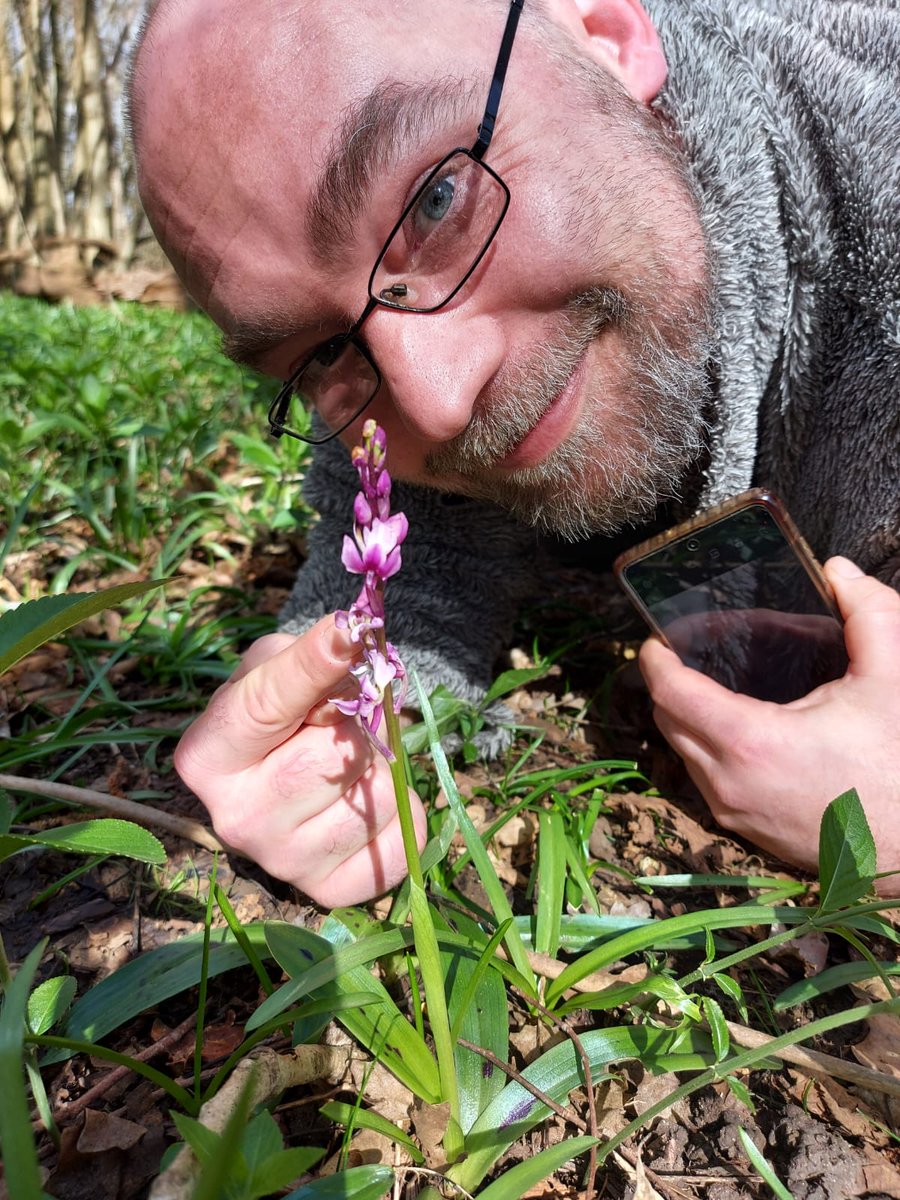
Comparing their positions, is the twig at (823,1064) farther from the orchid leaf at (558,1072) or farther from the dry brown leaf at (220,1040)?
the dry brown leaf at (220,1040)

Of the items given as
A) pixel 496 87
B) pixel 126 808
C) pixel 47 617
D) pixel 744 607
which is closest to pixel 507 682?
pixel 744 607

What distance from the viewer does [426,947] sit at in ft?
3.37

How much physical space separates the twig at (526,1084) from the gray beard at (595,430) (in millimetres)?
1224

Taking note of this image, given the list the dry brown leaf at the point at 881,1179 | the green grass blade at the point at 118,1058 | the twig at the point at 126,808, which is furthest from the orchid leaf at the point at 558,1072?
the twig at the point at 126,808

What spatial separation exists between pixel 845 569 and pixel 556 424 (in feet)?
2.49

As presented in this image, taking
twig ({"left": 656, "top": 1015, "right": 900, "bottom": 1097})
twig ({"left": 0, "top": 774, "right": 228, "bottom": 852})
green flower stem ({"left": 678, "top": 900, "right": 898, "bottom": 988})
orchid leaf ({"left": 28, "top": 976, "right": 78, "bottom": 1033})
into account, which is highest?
green flower stem ({"left": 678, "top": 900, "right": 898, "bottom": 988})

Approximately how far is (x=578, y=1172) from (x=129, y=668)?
6.26 ft

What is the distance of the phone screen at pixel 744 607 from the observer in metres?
1.83

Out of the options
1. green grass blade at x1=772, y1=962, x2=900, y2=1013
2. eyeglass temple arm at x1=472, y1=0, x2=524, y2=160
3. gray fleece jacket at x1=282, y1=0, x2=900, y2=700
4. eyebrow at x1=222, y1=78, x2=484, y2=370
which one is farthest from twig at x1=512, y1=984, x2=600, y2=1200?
eyeglass temple arm at x1=472, y1=0, x2=524, y2=160

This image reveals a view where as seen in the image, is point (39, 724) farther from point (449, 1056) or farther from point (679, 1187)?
point (679, 1187)

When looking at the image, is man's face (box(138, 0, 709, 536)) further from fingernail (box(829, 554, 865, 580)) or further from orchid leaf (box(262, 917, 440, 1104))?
orchid leaf (box(262, 917, 440, 1104))

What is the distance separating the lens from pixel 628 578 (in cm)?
195

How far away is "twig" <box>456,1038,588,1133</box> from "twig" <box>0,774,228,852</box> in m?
0.76

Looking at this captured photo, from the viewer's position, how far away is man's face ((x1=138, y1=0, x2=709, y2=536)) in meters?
1.60
